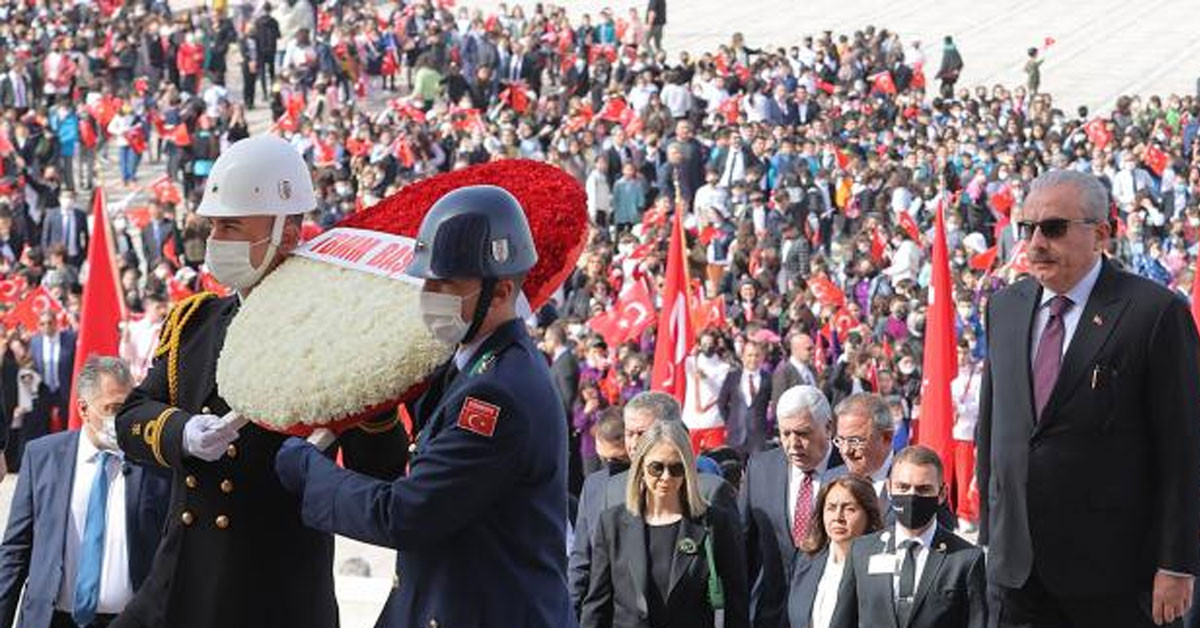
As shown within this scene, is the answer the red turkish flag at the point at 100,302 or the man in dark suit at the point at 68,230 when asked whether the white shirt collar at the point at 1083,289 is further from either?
the man in dark suit at the point at 68,230

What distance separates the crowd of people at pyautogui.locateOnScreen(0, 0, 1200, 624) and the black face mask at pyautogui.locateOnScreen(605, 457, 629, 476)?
3 centimetres

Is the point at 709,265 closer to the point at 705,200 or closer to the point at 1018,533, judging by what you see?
the point at 705,200

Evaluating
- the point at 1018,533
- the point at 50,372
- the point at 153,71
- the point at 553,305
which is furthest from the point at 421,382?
the point at 153,71

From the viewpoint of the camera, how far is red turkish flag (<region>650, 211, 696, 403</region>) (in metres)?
17.3

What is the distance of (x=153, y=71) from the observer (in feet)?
123

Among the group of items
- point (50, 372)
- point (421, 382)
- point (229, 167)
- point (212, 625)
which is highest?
point (229, 167)

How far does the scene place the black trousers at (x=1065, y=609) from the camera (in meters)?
5.56

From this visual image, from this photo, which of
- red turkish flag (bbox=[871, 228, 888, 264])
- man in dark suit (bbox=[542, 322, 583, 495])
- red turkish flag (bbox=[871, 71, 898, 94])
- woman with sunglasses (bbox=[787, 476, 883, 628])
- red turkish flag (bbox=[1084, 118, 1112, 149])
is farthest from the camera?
red turkish flag (bbox=[871, 71, 898, 94])

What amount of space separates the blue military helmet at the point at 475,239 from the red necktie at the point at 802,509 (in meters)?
3.91

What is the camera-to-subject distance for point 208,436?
5297 millimetres

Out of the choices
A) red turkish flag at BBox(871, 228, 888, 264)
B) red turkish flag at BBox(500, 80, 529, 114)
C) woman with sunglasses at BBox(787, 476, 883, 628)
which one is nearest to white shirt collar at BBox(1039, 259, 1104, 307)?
woman with sunglasses at BBox(787, 476, 883, 628)

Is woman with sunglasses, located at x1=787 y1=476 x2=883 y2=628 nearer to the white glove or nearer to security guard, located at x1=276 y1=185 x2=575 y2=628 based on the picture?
the white glove

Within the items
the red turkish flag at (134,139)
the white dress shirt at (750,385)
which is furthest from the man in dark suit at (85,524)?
the red turkish flag at (134,139)

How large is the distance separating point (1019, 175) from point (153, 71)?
14.0 metres
